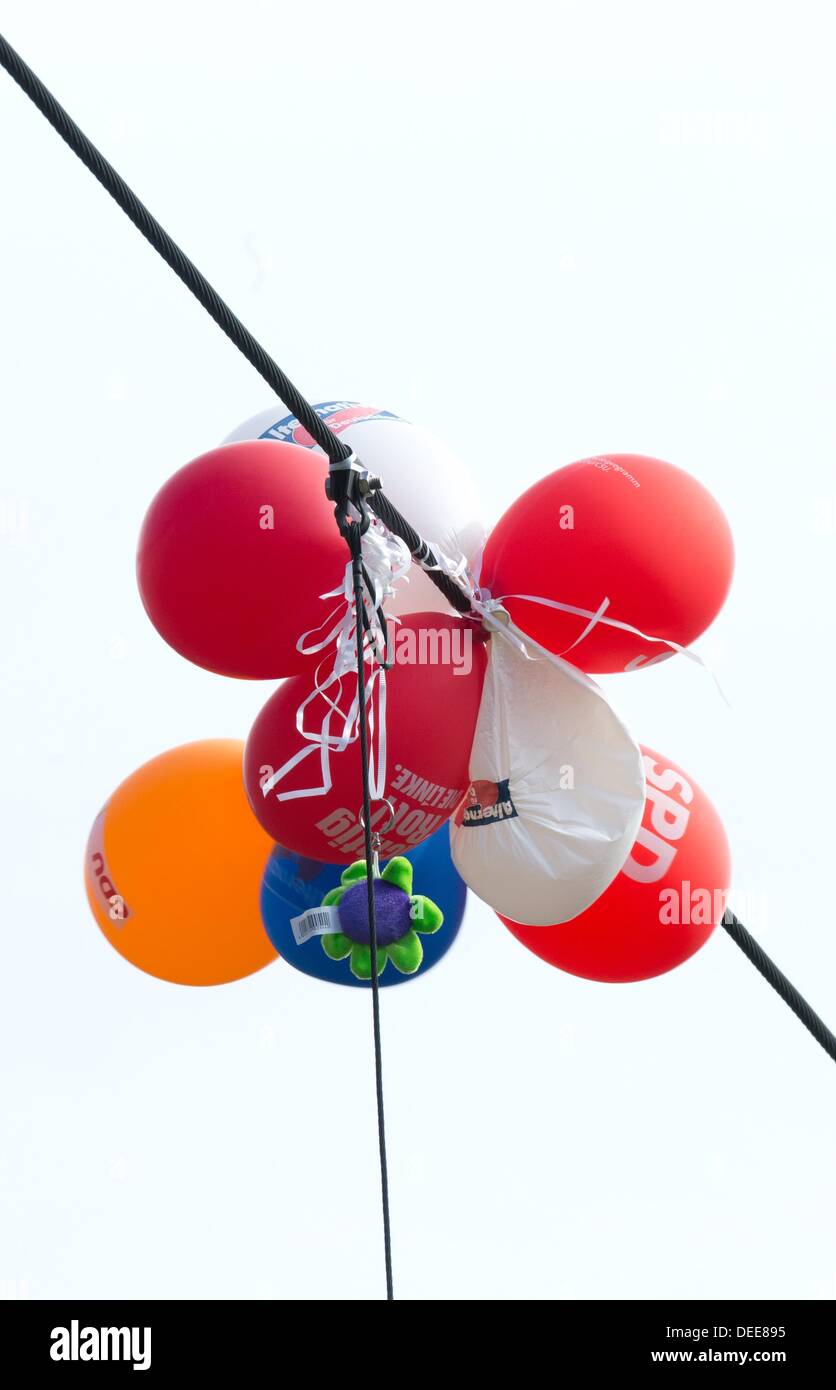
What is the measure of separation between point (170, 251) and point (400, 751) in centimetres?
113

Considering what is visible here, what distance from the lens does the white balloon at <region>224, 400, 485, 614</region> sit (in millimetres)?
4332

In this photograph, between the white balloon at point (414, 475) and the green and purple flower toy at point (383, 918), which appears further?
the green and purple flower toy at point (383, 918)

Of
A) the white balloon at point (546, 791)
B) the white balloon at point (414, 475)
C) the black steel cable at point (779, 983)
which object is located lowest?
the black steel cable at point (779, 983)

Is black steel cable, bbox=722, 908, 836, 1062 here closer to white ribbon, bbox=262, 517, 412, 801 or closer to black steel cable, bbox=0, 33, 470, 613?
white ribbon, bbox=262, 517, 412, 801

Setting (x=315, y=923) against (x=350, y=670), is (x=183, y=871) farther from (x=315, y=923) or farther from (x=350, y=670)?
(x=350, y=670)

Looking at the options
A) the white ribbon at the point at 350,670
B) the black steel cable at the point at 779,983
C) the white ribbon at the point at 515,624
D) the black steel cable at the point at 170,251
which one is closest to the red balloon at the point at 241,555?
the white ribbon at the point at 350,670

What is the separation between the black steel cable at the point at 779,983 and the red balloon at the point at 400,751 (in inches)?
46.6

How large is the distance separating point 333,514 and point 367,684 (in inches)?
14.9

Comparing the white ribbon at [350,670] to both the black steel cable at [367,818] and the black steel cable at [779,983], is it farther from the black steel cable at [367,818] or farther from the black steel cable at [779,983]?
the black steel cable at [779,983]

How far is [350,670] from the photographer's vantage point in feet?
13.1

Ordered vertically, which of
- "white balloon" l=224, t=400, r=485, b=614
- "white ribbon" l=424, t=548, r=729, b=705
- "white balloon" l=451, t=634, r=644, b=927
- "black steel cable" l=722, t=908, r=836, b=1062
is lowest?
"black steel cable" l=722, t=908, r=836, b=1062

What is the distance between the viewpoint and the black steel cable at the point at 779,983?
16.8 ft

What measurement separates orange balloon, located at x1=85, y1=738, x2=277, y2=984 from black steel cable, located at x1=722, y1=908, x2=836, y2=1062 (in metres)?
1.21

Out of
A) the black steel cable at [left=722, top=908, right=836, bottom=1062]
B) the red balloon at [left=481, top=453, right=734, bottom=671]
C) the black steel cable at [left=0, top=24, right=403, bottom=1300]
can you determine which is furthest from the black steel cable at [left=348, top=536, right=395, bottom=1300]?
the black steel cable at [left=722, top=908, right=836, bottom=1062]
